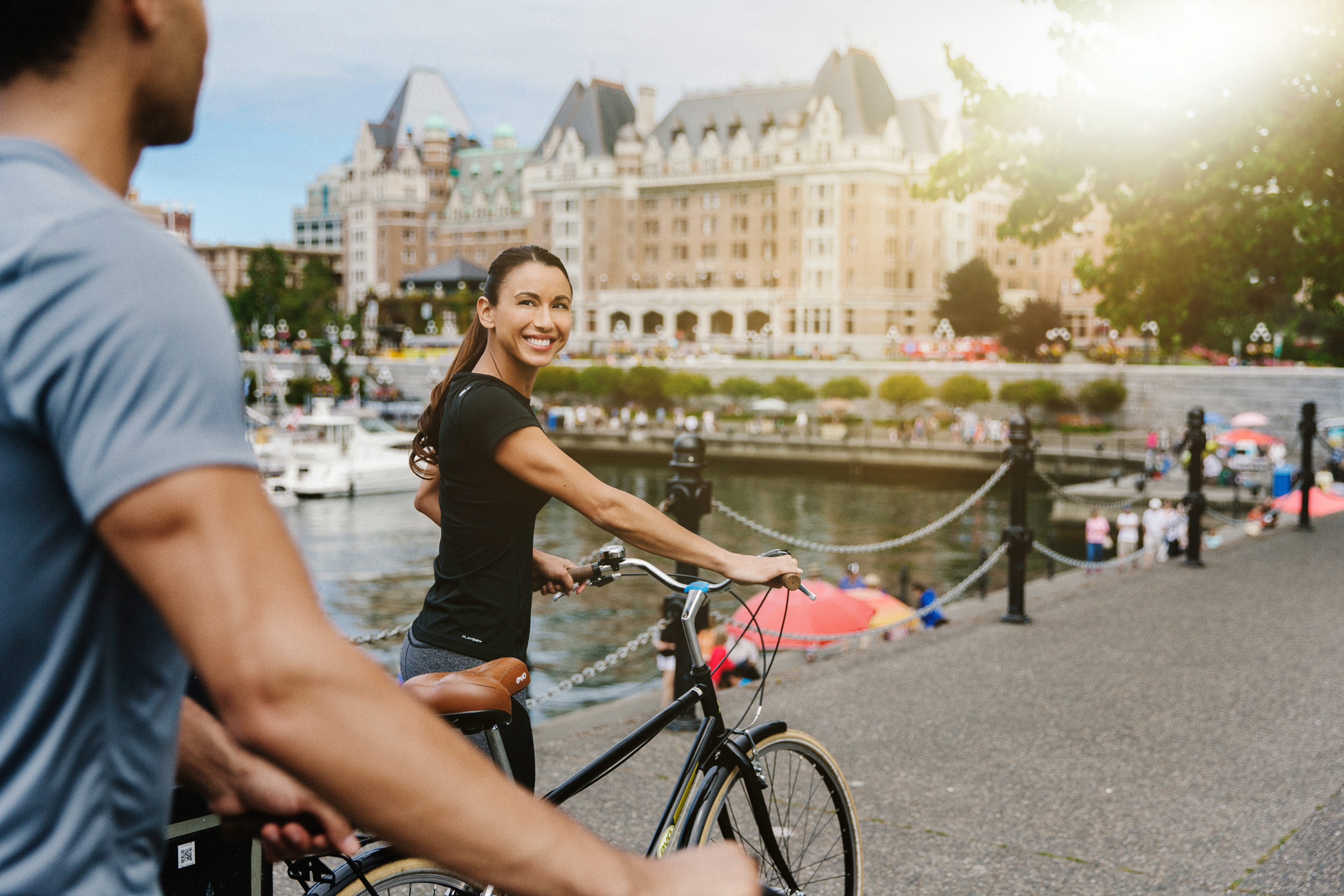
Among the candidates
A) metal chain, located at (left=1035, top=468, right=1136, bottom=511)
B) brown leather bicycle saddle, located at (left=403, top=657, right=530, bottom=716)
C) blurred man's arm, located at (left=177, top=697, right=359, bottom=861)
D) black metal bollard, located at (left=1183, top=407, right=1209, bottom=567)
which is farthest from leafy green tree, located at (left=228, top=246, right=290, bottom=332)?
blurred man's arm, located at (left=177, top=697, right=359, bottom=861)

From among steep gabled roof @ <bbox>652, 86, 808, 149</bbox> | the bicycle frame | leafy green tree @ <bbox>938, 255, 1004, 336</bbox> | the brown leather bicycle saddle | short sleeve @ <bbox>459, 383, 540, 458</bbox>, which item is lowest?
the bicycle frame

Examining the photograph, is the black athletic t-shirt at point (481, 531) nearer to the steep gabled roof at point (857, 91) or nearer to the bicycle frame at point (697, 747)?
the bicycle frame at point (697, 747)

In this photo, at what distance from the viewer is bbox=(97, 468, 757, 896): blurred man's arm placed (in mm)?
801

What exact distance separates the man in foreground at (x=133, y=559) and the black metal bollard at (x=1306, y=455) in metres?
13.7

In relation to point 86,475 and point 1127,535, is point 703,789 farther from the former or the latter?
point 1127,535

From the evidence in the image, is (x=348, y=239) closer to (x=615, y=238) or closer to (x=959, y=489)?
(x=615, y=238)

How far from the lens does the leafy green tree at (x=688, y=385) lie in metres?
59.5

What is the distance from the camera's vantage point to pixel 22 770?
0.85 meters

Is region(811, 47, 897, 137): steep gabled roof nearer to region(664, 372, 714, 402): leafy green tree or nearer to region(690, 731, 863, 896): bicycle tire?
region(664, 372, 714, 402): leafy green tree

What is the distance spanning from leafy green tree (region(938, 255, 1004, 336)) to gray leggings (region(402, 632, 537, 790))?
270ft

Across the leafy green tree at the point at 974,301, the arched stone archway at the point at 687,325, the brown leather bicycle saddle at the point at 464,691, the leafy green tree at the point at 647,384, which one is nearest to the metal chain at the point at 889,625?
the brown leather bicycle saddle at the point at 464,691

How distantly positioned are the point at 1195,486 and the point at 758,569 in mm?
9608

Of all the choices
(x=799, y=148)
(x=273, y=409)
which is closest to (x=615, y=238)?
(x=799, y=148)

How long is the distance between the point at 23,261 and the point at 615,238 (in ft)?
325
